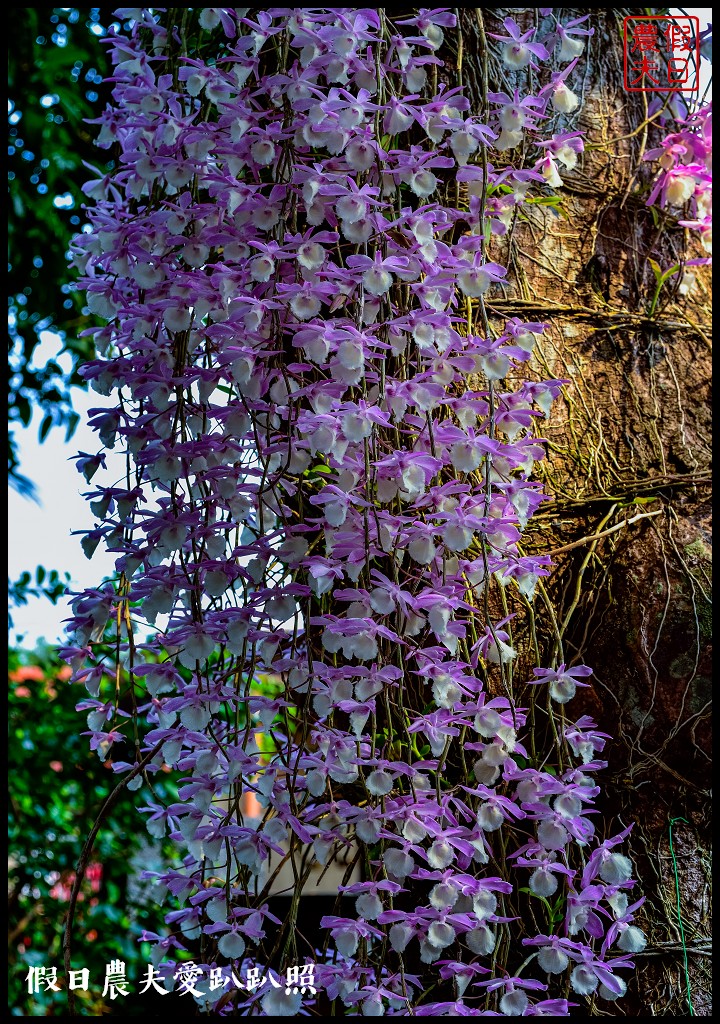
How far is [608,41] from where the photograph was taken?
1.46m

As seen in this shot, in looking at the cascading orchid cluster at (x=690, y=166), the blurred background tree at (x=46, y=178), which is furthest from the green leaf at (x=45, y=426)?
the cascading orchid cluster at (x=690, y=166)

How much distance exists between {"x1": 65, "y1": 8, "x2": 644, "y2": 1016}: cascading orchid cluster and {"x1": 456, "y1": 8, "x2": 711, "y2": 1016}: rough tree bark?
0.12 metres

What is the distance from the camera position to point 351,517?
102 centimetres

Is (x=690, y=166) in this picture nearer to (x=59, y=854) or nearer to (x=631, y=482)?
(x=631, y=482)

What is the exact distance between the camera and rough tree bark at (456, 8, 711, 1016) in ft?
4.10

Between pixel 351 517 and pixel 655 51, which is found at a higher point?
pixel 655 51

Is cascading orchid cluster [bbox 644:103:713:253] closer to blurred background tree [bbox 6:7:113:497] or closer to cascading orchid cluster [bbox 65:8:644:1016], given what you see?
cascading orchid cluster [bbox 65:8:644:1016]

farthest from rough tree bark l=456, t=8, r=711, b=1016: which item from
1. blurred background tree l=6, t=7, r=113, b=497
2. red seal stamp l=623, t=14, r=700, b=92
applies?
blurred background tree l=6, t=7, r=113, b=497

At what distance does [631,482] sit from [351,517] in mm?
537

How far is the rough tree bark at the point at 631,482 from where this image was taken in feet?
4.10

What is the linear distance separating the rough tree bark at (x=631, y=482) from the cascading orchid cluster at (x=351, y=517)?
4.5 inches

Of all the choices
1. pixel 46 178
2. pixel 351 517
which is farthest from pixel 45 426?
pixel 351 517

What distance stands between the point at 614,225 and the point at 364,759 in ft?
3.04

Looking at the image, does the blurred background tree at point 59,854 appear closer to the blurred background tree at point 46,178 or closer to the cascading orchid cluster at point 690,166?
the blurred background tree at point 46,178
